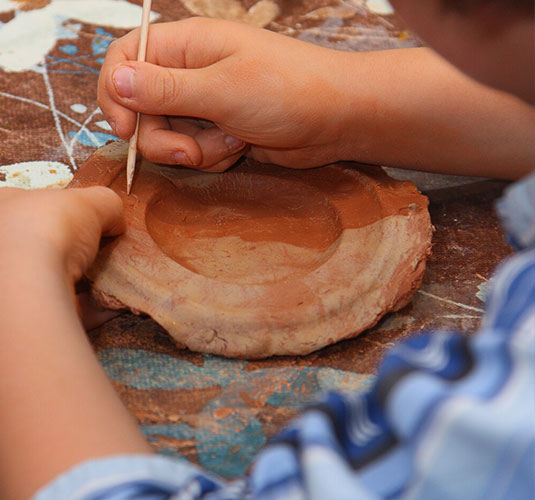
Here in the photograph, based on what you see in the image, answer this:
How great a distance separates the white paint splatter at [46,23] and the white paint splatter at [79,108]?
0.59 ft

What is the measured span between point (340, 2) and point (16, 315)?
1.54 m

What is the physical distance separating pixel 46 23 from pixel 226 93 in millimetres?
848

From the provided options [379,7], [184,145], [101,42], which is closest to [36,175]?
[184,145]

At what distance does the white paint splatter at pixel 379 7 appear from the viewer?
1948 mm

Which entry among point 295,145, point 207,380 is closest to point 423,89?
point 295,145

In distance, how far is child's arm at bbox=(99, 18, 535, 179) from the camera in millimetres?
1146

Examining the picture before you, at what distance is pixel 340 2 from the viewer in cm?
195

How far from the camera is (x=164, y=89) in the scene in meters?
1.12

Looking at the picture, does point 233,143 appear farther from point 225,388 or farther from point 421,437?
point 421,437

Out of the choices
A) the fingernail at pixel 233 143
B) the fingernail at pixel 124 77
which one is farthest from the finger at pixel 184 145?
the fingernail at pixel 124 77

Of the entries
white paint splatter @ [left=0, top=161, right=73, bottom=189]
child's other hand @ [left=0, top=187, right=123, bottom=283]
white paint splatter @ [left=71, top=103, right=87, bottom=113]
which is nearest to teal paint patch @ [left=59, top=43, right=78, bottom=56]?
white paint splatter @ [left=71, top=103, right=87, bottom=113]

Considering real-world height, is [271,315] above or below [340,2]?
below

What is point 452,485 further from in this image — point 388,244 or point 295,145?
point 295,145

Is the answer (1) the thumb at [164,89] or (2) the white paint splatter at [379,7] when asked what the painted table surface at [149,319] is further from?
(1) the thumb at [164,89]
